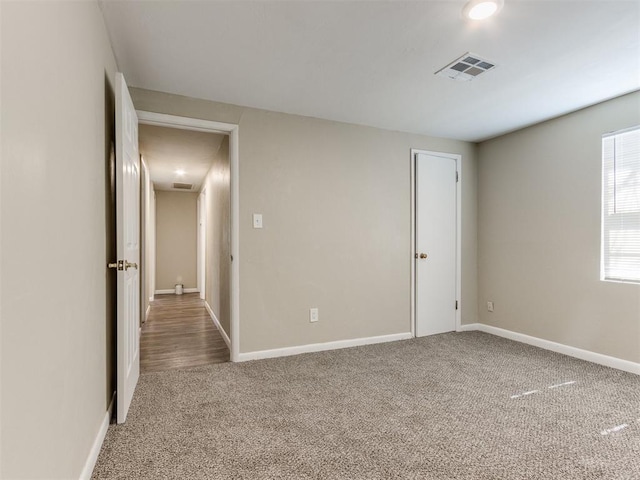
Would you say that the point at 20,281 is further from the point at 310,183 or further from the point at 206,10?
the point at 310,183

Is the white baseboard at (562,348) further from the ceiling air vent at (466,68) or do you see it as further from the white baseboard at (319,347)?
the ceiling air vent at (466,68)

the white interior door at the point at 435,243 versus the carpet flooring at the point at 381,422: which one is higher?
the white interior door at the point at 435,243

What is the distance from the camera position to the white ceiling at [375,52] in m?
1.89

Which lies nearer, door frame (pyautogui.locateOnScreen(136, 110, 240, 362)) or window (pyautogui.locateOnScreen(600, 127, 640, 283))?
window (pyautogui.locateOnScreen(600, 127, 640, 283))

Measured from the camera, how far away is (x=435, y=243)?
4098mm

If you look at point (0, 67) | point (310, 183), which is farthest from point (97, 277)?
point (310, 183)

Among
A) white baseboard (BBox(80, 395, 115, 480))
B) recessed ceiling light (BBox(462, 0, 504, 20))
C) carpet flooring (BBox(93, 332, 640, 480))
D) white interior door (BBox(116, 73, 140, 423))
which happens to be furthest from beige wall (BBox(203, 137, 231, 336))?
recessed ceiling light (BBox(462, 0, 504, 20))

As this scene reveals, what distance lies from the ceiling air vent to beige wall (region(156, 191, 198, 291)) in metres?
6.75

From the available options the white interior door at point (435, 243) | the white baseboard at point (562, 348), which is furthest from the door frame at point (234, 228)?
the white baseboard at point (562, 348)

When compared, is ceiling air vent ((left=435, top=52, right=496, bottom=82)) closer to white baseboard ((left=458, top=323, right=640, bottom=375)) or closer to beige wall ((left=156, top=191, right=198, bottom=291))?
white baseboard ((left=458, top=323, right=640, bottom=375))

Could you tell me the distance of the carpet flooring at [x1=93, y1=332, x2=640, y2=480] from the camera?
1664 millimetres

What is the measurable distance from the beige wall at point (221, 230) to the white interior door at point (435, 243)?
6.93 ft

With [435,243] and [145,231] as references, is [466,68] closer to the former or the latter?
[435,243]

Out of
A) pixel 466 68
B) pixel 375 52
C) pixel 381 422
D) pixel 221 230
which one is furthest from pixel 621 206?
pixel 221 230
